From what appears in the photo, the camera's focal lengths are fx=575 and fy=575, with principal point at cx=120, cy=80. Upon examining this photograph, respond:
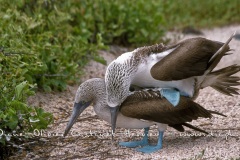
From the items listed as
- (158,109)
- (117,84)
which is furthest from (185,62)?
(117,84)

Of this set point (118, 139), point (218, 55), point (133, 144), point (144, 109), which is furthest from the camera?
point (118, 139)

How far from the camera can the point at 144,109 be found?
5078 mm

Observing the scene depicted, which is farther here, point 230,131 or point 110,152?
point 230,131

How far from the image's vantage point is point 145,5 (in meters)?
9.33

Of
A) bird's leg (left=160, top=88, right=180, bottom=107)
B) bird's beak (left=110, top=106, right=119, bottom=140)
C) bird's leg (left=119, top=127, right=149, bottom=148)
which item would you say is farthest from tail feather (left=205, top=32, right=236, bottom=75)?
bird's beak (left=110, top=106, right=119, bottom=140)

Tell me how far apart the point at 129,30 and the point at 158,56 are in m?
3.79

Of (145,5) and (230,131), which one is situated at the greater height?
(145,5)

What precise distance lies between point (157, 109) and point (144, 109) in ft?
0.38

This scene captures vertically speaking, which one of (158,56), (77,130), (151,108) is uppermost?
(158,56)

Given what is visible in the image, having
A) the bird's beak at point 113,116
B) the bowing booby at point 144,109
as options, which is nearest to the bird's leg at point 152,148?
the bowing booby at point 144,109

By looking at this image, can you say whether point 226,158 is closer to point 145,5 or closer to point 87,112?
point 87,112

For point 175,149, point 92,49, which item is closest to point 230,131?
point 175,149

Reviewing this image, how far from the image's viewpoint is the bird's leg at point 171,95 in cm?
512

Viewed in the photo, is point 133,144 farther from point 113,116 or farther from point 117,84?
point 117,84
